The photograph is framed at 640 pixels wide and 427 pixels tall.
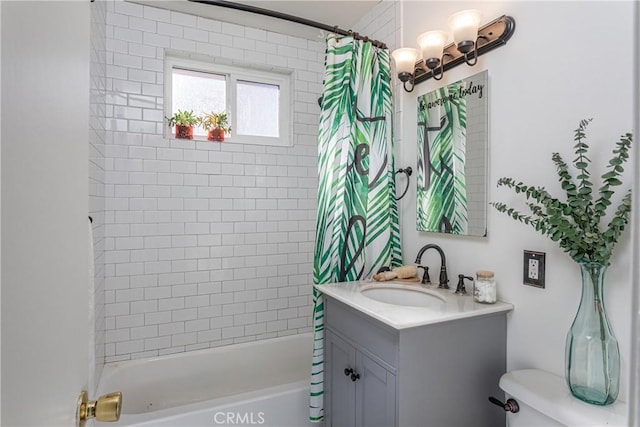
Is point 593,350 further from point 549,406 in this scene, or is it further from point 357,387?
point 357,387

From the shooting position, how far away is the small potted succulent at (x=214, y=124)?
2385 millimetres

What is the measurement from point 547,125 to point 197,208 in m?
2.06

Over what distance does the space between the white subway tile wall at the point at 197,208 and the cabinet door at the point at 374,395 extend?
131 cm

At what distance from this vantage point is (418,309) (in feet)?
4.28

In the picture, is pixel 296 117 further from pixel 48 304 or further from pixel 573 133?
pixel 48 304

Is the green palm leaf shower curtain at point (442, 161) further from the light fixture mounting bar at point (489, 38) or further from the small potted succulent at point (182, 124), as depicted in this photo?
the small potted succulent at point (182, 124)

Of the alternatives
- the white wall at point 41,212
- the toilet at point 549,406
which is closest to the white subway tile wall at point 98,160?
the white wall at point 41,212

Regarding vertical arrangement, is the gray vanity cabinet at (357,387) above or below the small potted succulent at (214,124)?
below

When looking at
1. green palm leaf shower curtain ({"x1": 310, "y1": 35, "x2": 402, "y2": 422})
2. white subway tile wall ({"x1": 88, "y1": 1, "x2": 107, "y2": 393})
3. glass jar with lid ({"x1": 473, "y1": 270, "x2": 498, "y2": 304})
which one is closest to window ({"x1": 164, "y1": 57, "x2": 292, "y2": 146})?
white subway tile wall ({"x1": 88, "y1": 1, "x2": 107, "y2": 393})

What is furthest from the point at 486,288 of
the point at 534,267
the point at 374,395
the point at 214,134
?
the point at 214,134

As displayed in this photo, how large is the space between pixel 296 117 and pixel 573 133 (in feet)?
6.16

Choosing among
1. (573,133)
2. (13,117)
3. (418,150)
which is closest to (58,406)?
(13,117)

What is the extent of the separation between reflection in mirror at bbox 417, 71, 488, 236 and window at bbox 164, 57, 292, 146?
1.22 m

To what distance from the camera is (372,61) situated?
1.92 meters
